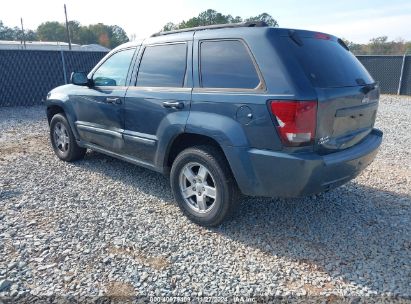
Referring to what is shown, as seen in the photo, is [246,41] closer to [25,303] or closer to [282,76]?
[282,76]

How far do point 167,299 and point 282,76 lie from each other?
189 centimetres

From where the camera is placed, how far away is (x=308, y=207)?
12.2ft

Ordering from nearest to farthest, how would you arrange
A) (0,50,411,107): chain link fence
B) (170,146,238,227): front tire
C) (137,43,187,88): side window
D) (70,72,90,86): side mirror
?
(170,146,238,227): front tire, (137,43,187,88): side window, (70,72,90,86): side mirror, (0,50,411,107): chain link fence

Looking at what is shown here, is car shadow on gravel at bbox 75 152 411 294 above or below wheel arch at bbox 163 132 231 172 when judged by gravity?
below

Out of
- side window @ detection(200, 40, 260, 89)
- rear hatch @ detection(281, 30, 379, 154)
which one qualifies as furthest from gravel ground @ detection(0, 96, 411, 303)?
side window @ detection(200, 40, 260, 89)

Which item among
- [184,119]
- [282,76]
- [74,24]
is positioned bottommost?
[184,119]

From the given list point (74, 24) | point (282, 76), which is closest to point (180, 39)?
point (282, 76)

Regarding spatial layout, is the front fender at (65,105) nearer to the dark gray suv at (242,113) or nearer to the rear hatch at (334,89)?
the dark gray suv at (242,113)

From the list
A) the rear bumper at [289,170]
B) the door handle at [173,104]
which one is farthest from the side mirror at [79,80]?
the rear bumper at [289,170]

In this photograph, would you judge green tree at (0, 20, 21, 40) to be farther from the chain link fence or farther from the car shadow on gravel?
the car shadow on gravel

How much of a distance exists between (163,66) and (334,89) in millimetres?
1799

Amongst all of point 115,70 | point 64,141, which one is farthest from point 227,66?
point 64,141

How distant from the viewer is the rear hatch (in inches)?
104

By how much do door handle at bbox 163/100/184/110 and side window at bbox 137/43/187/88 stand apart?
0.19 metres
